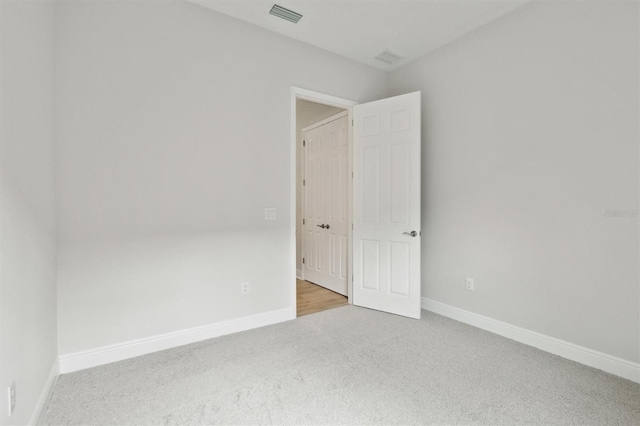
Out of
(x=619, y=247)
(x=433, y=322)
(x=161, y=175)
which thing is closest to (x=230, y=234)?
(x=161, y=175)

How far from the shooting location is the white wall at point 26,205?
1339 millimetres

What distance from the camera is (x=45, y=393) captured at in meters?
1.82

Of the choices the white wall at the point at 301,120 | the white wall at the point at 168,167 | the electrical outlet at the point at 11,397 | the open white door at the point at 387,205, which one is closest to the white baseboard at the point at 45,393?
the white wall at the point at 168,167

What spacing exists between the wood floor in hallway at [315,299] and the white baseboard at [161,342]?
0.40 m

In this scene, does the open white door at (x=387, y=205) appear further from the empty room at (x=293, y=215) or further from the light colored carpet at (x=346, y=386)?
the light colored carpet at (x=346, y=386)

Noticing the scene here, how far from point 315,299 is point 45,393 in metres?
2.55

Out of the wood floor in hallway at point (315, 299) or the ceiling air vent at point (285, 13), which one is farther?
the wood floor in hallway at point (315, 299)

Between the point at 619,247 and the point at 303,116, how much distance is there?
12.9 feet

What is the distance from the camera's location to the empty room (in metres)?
1.76

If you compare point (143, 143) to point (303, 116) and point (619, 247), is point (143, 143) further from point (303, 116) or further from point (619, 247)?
point (619, 247)

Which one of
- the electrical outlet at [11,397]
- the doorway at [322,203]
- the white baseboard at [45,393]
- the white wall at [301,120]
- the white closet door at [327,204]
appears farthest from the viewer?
the white wall at [301,120]

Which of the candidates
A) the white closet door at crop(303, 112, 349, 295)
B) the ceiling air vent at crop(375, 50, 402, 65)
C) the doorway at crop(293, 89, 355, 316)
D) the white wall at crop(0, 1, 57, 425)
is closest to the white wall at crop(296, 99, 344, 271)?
the doorway at crop(293, 89, 355, 316)

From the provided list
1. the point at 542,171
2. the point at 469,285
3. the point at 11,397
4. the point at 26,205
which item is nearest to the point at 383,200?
the point at 469,285

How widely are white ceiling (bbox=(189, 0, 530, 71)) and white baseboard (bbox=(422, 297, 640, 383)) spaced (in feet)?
9.07
